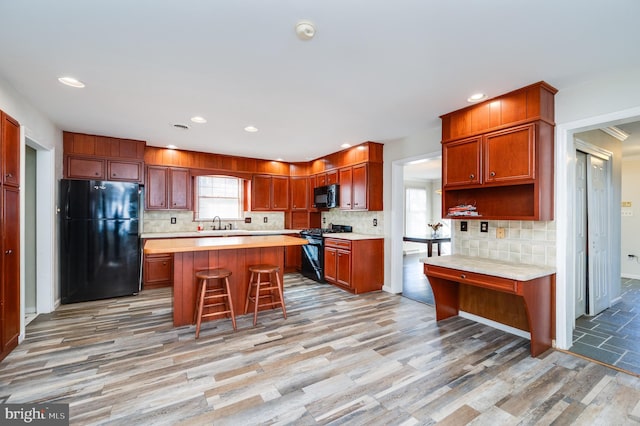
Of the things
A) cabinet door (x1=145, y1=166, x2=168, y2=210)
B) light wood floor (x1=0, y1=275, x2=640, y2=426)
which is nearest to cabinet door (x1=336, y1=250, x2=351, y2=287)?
light wood floor (x1=0, y1=275, x2=640, y2=426)

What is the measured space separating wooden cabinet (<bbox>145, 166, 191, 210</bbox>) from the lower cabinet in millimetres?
2829

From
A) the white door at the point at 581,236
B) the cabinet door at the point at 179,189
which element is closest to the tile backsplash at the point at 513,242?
the white door at the point at 581,236

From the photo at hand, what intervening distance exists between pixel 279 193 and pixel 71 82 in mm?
4026

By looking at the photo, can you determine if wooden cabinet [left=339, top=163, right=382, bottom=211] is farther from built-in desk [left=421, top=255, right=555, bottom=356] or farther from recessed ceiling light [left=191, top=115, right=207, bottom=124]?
recessed ceiling light [left=191, top=115, right=207, bottom=124]

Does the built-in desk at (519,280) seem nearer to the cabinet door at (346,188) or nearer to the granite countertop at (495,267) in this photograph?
the granite countertop at (495,267)

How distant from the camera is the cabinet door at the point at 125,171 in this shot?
4465 mm

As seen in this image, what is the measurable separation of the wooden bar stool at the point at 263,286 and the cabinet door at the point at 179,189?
2.48 meters

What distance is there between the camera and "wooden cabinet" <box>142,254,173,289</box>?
483cm

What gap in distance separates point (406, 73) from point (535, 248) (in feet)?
6.88

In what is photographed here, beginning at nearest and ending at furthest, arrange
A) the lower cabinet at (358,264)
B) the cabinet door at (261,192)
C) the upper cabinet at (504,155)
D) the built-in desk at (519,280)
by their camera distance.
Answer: the built-in desk at (519,280), the upper cabinet at (504,155), the lower cabinet at (358,264), the cabinet door at (261,192)

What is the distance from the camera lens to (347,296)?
442cm

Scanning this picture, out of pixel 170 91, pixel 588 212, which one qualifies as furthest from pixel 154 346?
pixel 588 212

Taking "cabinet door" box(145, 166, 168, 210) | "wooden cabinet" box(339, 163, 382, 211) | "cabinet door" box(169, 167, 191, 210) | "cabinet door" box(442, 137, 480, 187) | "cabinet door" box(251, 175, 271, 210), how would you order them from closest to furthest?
"cabinet door" box(442, 137, 480, 187), "wooden cabinet" box(339, 163, 382, 211), "cabinet door" box(145, 166, 168, 210), "cabinet door" box(169, 167, 191, 210), "cabinet door" box(251, 175, 271, 210)

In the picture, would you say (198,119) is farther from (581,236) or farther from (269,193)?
(581,236)
